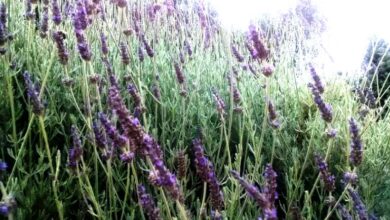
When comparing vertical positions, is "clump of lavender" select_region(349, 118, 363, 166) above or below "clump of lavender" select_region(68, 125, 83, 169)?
above

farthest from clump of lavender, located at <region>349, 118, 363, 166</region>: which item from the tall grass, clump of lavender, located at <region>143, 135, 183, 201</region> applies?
clump of lavender, located at <region>143, 135, 183, 201</region>

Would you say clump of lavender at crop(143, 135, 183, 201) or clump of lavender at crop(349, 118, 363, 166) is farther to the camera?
clump of lavender at crop(349, 118, 363, 166)

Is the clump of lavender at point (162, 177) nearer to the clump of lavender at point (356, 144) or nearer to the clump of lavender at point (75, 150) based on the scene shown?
the clump of lavender at point (75, 150)

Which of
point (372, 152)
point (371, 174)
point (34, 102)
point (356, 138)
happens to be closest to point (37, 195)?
point (34, 102)

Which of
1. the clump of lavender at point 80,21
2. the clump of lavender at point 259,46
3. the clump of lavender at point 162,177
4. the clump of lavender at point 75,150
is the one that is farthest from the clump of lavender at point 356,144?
the clump of lavender at point 80,21

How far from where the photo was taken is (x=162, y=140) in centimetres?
198

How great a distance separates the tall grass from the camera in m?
1.25

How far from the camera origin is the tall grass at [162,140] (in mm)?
1253

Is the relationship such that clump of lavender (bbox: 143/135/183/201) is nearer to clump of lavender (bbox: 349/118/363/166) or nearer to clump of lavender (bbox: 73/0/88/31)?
clump of lavender (bbox: 349/118/363/166)

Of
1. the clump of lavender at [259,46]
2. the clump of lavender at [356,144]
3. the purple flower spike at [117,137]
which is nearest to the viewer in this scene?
the purple flower spike at [117,137]

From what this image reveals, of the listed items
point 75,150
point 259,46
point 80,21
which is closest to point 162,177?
point 75,150

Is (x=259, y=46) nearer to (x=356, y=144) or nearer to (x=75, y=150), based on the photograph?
(x=356, y=144)

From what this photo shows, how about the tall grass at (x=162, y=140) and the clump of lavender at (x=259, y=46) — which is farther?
the clump of lavender at (x=259, y=46)

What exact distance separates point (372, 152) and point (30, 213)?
5.16 feet
